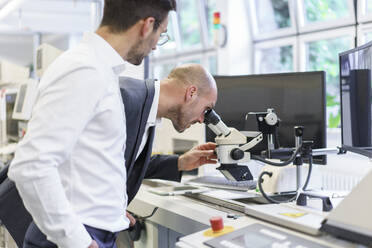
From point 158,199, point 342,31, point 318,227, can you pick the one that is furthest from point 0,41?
point 318,227

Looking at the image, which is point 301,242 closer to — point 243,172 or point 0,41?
point 243,172

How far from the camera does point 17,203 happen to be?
4.50 ft

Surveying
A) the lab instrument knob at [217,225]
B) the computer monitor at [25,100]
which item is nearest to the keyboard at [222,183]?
the lab instrument knob at [217,225]

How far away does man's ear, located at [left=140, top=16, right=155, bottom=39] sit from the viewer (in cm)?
113

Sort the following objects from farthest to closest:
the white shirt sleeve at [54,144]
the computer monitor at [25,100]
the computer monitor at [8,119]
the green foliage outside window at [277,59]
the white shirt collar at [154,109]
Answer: the green foliage outside window at [277,59]
the computer monitor at [8,119]
the computer monitor at [25,100]
the white shirt collar at [154,109]
the white shirt sleeve at [54,144]

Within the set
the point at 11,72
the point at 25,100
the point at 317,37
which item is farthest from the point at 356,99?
the point at 11,72

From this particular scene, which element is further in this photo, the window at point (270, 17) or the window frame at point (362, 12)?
the window at point (270, 17)

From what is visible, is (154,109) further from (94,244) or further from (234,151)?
(94,244)

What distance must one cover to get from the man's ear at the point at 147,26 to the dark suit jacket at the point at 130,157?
0.80 ft

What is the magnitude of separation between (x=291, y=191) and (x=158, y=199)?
56 cm

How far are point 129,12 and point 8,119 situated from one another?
2822mm

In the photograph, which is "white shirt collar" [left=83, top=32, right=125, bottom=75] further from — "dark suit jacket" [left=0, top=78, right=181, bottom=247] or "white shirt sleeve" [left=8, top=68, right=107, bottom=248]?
"dark suit jacket" [left=0, top=78, right=181, bottom=247]

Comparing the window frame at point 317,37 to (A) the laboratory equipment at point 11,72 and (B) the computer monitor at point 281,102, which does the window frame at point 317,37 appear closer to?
(B) the computer monitor at point 281,102

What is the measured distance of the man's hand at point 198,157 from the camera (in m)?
1.76
